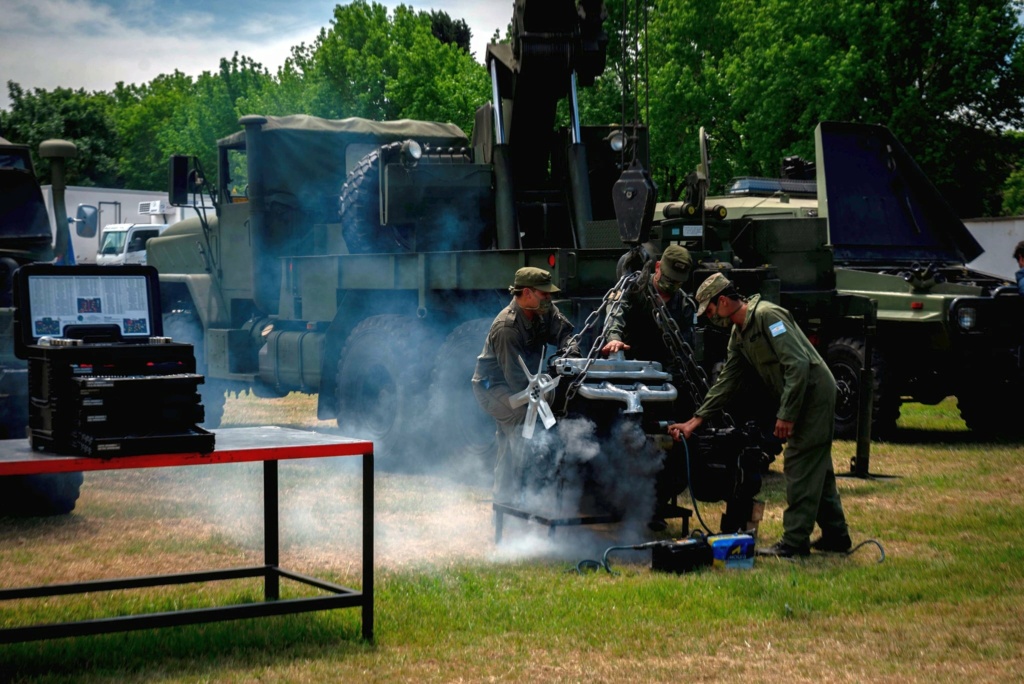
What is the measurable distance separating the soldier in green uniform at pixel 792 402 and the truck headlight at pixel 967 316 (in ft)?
18.9

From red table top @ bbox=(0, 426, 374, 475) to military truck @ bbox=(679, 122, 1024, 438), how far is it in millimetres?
6623

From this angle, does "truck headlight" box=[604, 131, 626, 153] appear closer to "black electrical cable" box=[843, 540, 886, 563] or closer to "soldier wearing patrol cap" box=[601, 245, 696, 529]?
"soldier wearing patrol cap" box=[601, 245, 696, 529]

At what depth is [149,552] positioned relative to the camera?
8.03 metres

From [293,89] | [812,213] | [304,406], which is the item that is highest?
[293,89]

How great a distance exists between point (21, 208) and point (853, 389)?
27.3 feet

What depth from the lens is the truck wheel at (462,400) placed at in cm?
1112

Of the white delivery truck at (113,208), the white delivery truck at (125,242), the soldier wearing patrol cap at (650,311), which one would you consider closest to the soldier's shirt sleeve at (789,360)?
the soldier wearing patrol cap at (650,311)

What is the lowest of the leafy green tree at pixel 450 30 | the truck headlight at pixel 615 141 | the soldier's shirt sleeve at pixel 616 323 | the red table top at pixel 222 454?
the red table top at pixel 222 454

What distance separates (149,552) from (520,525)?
2.30 metres

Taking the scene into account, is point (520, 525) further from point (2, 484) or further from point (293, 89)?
point (293, 89)

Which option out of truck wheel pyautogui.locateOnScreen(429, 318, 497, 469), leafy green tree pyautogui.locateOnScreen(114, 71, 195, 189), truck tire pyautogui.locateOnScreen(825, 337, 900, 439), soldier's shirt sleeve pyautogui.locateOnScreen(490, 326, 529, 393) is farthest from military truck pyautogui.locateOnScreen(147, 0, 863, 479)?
leafy green tree pyautogui.locateOnScreen(114, 71, 195, 189)

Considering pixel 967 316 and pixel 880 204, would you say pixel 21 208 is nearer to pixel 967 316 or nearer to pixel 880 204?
pixel 967 316

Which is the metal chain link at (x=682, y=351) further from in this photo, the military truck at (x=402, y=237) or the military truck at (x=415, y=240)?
the military truck at (x=402, y=237)

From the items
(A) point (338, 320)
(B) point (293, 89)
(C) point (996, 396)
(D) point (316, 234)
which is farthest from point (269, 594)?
(B) point (293, 89)
